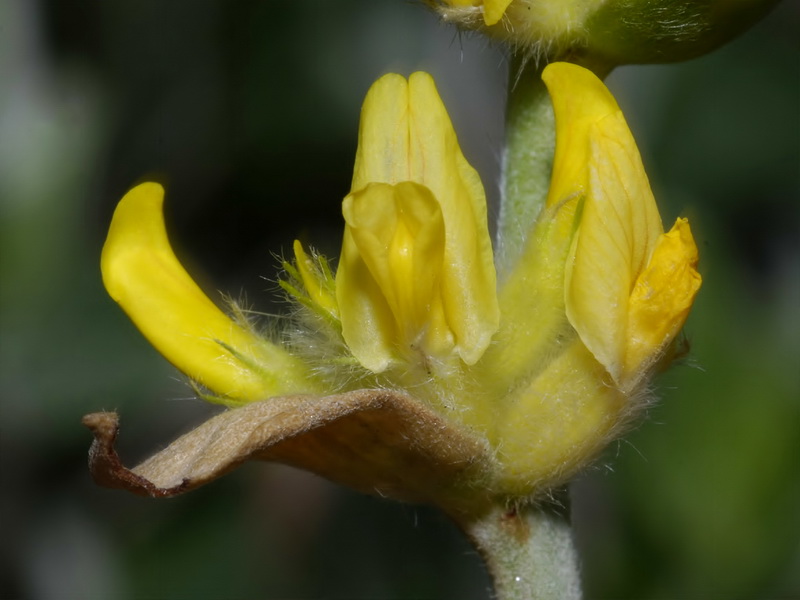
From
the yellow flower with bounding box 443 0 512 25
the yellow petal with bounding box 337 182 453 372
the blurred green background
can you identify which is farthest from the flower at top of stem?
the blurred green background

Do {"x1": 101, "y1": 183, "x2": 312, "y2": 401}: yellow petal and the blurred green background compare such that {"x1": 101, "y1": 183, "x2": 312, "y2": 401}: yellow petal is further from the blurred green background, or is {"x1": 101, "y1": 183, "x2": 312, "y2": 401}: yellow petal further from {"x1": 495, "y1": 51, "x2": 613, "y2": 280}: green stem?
the blurred green background

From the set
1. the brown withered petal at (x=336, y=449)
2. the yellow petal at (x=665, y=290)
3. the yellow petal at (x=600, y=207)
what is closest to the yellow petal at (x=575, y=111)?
the yellow petal at (x=600, y=207)

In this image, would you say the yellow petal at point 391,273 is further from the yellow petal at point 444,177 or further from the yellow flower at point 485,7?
the yellow flower at point 485,7

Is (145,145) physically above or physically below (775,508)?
above

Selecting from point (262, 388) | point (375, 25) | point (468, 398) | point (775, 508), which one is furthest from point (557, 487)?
point (375, 25)

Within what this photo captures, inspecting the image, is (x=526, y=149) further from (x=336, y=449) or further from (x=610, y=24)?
(x=336, y=449)

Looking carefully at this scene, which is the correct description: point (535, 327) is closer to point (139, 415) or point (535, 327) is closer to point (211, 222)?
point (139, 415)
